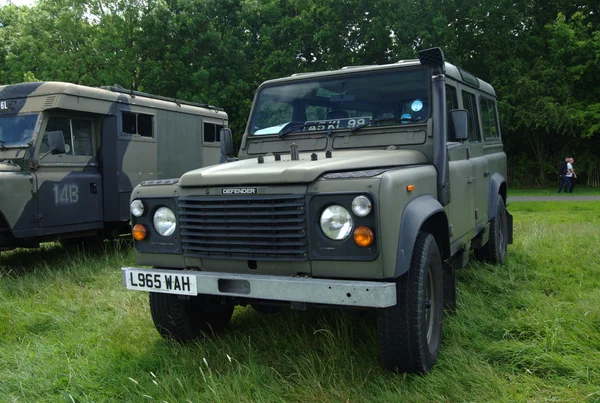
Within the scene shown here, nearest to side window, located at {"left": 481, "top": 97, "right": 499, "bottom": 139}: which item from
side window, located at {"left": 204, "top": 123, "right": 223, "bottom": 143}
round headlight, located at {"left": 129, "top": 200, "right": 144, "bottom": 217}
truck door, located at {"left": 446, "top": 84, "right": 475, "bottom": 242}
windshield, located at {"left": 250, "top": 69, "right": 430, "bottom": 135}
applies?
Result: truck door, located at {"left": 446, "top": 84, "right": 475, "bottom": 242}

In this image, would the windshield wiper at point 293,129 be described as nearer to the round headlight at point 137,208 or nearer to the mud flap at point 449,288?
the round headlight at point 137,208

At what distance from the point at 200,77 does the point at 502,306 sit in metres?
18.4

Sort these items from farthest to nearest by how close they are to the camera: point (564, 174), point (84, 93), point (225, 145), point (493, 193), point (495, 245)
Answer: point (564, 174), point (84, 93), point (495, 245), point (493, 193), point (225, 145)

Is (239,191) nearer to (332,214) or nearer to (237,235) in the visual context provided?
(237,235)

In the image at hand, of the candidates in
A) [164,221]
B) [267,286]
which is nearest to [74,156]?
[164,221]

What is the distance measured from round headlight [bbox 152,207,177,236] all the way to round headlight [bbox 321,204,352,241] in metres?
1.10

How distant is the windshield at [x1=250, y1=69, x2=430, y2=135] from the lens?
4.34 m

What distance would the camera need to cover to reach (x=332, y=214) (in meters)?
3.15

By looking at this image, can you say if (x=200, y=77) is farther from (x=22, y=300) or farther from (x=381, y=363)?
(x=381, y=363)

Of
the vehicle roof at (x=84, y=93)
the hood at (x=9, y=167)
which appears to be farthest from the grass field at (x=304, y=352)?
the vehicle roof at (x=84, y=93)

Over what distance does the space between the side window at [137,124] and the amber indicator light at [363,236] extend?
6111 mm

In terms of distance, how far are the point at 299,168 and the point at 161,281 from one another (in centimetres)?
115

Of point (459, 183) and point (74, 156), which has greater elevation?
point (74, 156)

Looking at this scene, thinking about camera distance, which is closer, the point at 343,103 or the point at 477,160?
the point at 343,103
